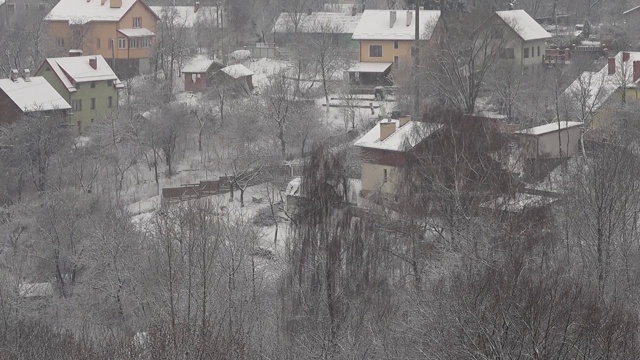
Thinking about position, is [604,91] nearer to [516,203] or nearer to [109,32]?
[516,203]

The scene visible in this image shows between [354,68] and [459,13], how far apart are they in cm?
452

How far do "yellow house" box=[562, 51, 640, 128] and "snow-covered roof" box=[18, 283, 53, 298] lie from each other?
1565cm

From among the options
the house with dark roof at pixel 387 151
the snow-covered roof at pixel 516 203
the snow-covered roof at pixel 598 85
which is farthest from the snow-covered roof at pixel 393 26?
the snow-covered roof at pixel 516 203

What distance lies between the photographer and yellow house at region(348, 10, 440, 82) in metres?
44.8

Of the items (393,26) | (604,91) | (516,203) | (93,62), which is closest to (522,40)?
(393,26)

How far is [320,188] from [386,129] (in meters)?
8.28

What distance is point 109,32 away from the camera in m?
48.9

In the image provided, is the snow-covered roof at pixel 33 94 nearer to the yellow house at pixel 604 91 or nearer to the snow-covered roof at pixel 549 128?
the snow-covered roof at pixel 549 128

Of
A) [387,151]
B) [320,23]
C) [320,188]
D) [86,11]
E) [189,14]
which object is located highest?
[86,11]

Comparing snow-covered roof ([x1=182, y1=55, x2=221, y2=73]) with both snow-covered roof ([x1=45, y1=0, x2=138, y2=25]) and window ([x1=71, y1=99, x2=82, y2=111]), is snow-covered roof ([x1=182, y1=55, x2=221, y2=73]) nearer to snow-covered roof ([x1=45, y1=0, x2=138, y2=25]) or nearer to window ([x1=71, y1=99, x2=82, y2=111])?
snow-covered roof ([x1=45, y1=0, x2=138, y2=25])

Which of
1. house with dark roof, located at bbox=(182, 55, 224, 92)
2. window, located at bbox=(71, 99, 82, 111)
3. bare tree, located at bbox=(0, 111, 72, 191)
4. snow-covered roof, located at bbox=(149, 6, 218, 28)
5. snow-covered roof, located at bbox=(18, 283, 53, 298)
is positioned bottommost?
snow-covered roof, located at bbox=(18, 283, 53, 298)

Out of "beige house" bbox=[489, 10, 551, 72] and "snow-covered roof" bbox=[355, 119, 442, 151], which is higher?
"beige house" bbox=[489, 10, 551, 72]

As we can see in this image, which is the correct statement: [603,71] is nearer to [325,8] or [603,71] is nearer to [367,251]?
[367,251]

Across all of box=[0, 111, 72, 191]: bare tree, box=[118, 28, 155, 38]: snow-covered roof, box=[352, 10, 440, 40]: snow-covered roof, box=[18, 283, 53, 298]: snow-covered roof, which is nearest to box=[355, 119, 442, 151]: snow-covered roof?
box=[18, 283, 53, 298]: snow-covered roof
